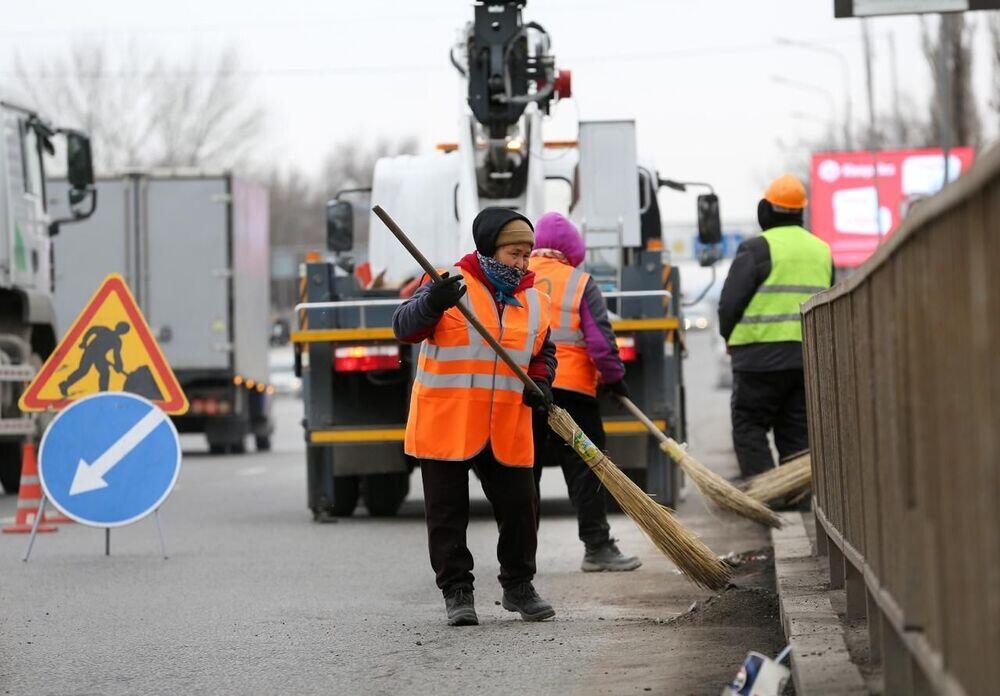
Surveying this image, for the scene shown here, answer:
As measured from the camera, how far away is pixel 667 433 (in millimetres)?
13227

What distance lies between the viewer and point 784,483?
429 inches

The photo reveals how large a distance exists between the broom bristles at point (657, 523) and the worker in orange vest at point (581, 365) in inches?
64.1

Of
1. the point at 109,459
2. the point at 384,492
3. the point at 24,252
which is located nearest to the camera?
the point at 109,459

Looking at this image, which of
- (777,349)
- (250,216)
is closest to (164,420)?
(777,349)

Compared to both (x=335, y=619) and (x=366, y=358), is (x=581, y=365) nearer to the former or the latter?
(x=335, y=619)

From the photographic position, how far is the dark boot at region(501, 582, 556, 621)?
329 inches

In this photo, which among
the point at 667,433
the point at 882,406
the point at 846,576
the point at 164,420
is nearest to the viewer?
the point at 882,406

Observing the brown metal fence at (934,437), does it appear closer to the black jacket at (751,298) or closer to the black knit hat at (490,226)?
the black knit hat at (490,226)

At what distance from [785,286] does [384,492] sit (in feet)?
12.2

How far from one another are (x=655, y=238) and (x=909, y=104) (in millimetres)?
57885

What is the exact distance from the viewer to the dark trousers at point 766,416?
11625mm

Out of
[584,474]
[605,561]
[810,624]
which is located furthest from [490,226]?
[605,561]

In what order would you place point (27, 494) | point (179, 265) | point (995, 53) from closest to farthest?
point (27, 494) < point (179, 265) < point (995, 53)

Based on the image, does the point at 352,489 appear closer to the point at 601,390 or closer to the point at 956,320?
the point at 601,390
